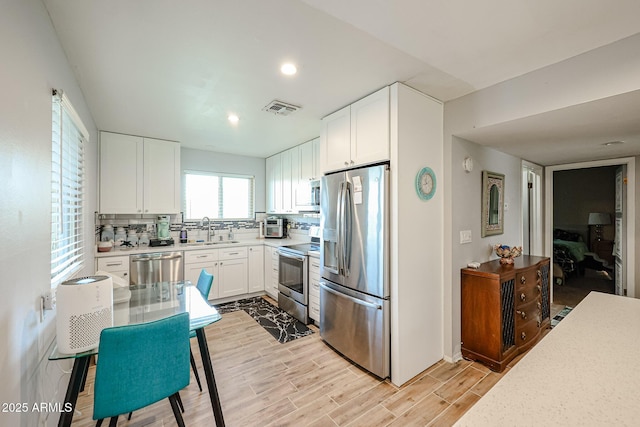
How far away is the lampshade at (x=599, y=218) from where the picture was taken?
493 cm

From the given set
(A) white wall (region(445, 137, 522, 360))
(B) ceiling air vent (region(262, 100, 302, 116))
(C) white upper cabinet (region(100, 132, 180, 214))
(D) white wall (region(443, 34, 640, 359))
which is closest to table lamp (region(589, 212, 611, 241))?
(D) white wall (region(443, 34, 640, 359))

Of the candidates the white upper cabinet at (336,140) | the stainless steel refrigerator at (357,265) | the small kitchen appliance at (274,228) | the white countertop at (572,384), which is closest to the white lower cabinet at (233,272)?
the small kitchen appliance at (274,228)

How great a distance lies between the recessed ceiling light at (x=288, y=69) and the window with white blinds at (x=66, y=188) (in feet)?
4.58

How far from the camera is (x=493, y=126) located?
2.26 metres

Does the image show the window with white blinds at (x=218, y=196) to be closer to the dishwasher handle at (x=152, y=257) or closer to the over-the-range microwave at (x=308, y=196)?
the dishwasher handle at (x=152, y=257)

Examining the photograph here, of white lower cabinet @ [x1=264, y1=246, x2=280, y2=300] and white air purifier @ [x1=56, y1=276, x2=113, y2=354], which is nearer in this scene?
white air purifier @ [x1=56, y1=276, x2=113, y2=354]

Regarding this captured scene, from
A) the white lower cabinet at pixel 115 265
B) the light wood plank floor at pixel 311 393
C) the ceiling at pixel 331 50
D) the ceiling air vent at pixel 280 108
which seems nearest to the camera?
the ceiling at pixel 331 50

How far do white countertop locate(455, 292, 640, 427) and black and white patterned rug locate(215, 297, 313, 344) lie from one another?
247 cm

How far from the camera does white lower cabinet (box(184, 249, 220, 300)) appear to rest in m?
3.81

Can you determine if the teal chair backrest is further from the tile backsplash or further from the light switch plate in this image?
the light switch plate

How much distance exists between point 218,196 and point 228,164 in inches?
24.1

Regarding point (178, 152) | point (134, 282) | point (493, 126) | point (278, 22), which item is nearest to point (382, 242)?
point (493, 126)

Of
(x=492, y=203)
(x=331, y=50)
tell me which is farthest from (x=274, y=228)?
(x=331, y=50)

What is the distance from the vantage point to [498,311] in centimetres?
238
